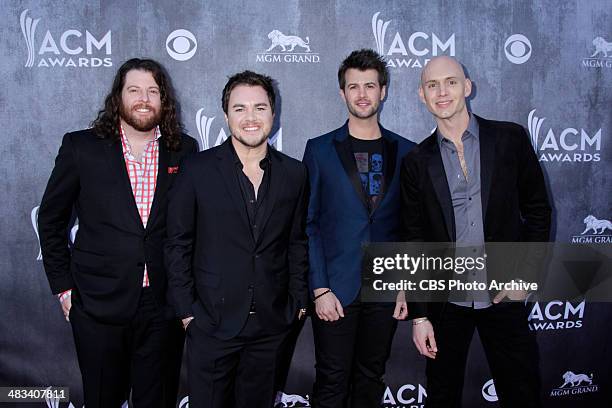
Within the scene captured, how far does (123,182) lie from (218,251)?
65 centimetres

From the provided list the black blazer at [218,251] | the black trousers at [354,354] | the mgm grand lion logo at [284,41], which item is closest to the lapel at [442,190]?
the black trousers at [354,354]

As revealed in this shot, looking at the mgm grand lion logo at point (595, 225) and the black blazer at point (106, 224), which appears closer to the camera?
the black blazer at point (106, 224)

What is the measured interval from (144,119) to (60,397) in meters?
2.41

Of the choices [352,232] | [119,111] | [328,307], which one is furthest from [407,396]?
[119,111]

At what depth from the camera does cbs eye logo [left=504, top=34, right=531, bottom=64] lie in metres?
3.45

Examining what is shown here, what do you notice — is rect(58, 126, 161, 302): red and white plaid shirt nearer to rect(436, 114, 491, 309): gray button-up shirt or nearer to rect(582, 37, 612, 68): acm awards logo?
rect(436, 114, 491, 309): gray button-up shirt

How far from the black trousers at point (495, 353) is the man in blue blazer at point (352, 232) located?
0.94 feet

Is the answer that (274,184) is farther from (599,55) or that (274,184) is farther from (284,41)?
(599,55)

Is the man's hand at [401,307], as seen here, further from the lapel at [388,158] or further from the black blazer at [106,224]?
the black blazer at [106,224]

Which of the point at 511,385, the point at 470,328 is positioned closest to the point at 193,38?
the point at 470,328

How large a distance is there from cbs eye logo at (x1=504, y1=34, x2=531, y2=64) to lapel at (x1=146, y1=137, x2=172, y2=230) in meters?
2.66

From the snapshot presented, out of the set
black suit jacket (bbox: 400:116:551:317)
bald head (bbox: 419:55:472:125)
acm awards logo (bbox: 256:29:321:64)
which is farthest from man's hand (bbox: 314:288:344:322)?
acm awards logo (bbox: 256:29:321:64)

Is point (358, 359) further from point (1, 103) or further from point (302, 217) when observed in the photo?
point (1, 103)

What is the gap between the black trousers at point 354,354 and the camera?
8.48 ft
